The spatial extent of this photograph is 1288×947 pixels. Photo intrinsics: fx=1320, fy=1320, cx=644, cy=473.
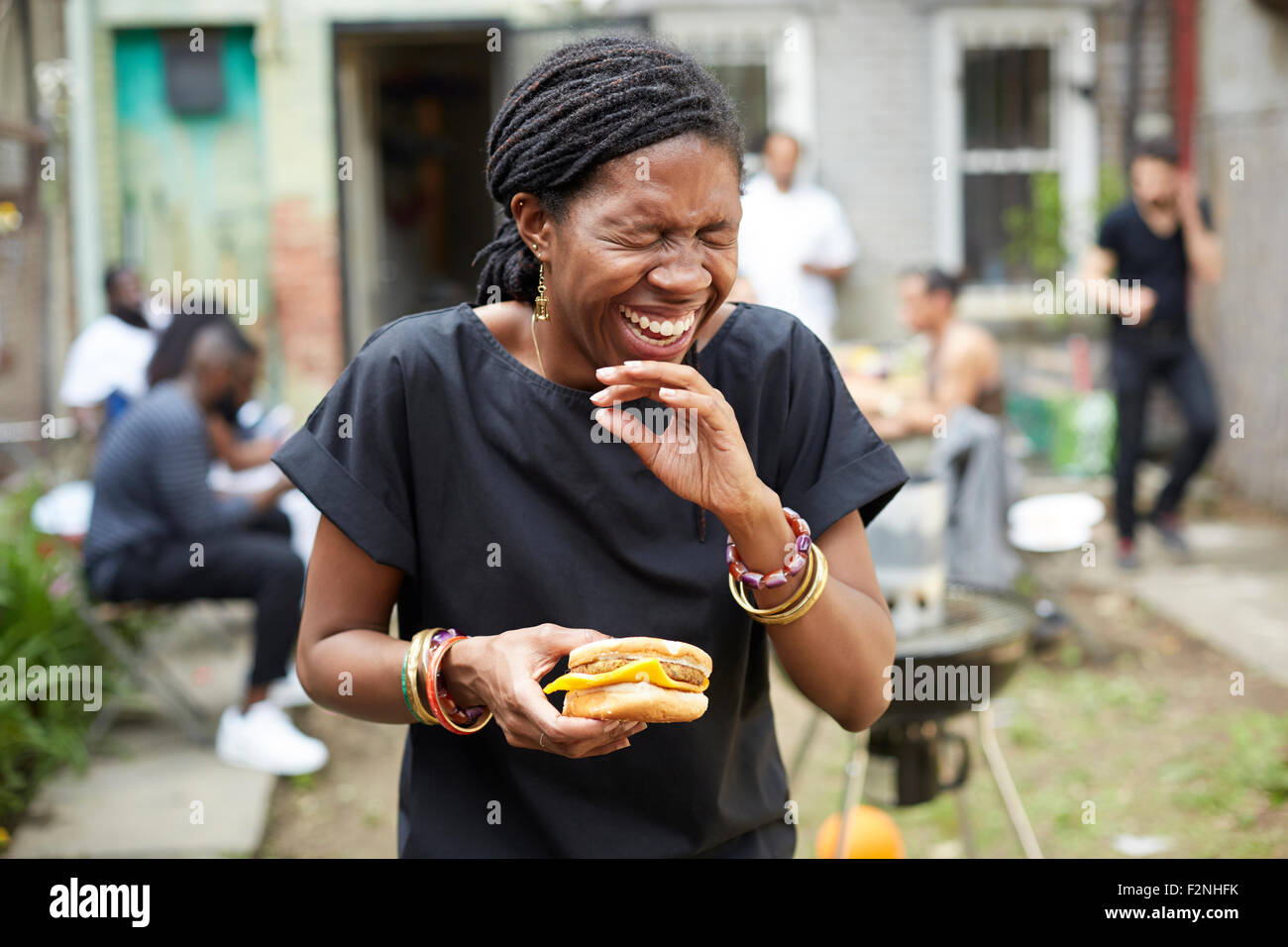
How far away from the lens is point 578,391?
1.81 meters

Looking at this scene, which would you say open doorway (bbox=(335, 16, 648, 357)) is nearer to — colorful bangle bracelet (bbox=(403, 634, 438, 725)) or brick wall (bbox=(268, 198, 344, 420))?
brick wall (bbox=(268, 198, 344, 420))

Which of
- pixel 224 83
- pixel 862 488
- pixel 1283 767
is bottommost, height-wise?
pixel 1283 767

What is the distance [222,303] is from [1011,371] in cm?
589

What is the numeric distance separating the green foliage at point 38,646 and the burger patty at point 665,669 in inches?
137

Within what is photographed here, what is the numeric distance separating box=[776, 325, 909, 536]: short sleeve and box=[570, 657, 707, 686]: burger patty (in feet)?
0.85

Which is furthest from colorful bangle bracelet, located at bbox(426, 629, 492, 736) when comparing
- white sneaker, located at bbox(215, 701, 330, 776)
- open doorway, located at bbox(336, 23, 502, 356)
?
open doorway, located at bbox(336, 23, 502, 356)

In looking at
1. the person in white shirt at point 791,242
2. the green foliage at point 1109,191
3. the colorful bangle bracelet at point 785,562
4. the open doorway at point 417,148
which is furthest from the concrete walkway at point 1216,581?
the colorful bangle bracelet at point 785,562

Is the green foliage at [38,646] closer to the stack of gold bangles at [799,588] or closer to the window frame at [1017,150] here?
the stack of gold bangles at [799,588]

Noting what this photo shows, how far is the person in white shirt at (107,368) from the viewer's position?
7234 millimetres

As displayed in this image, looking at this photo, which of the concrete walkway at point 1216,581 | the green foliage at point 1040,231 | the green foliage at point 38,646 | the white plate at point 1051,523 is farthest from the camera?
the green foliage at point 1040,231

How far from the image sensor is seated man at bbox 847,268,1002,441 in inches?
237

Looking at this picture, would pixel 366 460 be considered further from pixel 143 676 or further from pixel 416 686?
pixel 143 676
